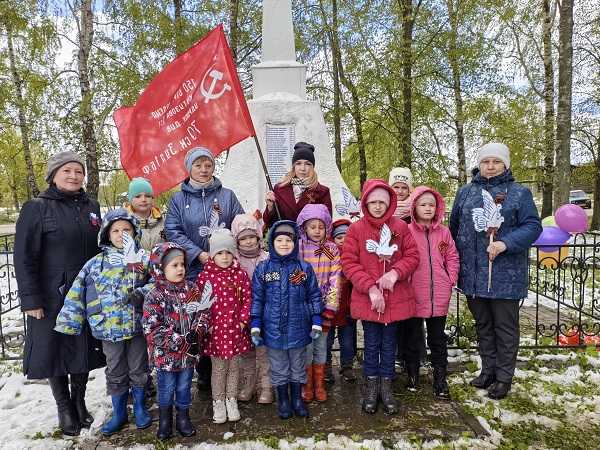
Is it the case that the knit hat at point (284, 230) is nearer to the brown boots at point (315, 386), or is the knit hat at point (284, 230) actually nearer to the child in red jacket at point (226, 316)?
the child in red jacket at point (226, 316)

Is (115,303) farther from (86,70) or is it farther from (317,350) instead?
(86,70)

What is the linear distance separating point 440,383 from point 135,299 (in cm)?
235

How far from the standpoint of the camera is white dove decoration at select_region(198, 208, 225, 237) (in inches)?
126

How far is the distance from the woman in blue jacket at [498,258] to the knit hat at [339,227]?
906 mm

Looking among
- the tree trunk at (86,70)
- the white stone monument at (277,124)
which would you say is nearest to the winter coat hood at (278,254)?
the white stone monument at (277,124)

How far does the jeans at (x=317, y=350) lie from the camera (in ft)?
10.5

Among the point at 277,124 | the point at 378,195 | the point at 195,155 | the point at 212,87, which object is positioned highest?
the point at 277,124

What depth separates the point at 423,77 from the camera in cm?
1216

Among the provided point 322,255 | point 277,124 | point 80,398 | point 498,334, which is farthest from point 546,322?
point 80,398

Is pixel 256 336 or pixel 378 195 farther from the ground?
pixel 378 195

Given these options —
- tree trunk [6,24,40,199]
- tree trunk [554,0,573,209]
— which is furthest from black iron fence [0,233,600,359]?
tree trunk [6,24,40,199]

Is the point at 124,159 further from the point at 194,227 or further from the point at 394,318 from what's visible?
the point at 394,318

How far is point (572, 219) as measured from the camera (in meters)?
7.09

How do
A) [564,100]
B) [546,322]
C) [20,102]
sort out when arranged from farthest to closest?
[20,102] → [564,100] → [546,322]
